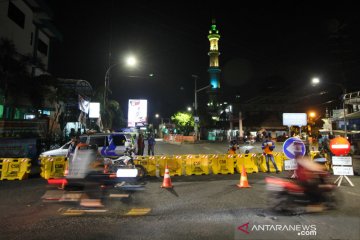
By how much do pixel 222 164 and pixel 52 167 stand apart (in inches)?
299

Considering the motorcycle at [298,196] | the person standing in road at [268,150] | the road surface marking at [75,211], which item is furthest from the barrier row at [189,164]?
the motorcycle at [298,196]

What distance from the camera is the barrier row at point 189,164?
38.0ft

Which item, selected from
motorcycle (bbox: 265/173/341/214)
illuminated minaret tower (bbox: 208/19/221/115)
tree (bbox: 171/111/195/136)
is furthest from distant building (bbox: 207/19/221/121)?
motorcycle (bbox: 265/173/341/214)

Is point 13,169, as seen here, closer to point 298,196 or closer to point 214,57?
point 298,196

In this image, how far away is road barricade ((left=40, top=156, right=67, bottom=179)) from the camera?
11.4 m

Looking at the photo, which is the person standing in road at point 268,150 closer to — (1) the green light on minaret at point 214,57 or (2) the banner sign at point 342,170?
(2) the banner sign at point 342,170

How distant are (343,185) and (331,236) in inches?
227

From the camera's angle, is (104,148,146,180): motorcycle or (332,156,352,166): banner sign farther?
(332,156,352,166): banner sign

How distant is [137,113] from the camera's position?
22000 millimetres

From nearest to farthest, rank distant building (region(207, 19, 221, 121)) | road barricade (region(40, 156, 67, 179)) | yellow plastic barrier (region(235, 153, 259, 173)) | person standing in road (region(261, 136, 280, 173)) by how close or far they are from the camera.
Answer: road barricade (region(40, 156, 67, 179)) < person standing in road (region(261, 136, 280, 173)) < yellow plastic barrier (region(235, 153, 259, 173)) < distant building (region(207, 19, 221, 121))

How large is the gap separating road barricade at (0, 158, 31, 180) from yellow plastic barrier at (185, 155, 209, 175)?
7068 mm

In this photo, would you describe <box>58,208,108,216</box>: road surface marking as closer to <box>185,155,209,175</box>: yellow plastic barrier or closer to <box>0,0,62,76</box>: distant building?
<box>185,155,209,175</box>: yellow plastic barrier

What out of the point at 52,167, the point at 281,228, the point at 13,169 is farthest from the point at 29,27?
the point at 281,228

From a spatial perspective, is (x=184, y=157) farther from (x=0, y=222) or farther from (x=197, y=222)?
(x=0, y=222)
